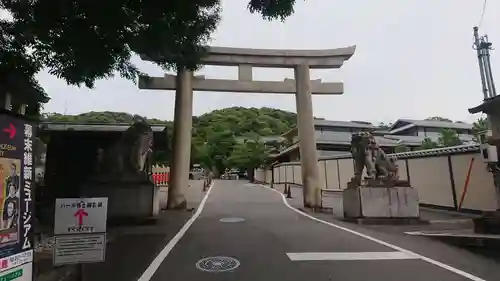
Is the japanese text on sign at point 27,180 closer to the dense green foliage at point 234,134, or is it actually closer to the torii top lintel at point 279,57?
the torii top lintel at point 279,57

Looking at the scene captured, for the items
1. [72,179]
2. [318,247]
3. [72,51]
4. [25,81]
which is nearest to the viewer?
[72,51]

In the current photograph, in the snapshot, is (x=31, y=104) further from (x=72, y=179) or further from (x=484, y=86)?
(x=484, y=86)

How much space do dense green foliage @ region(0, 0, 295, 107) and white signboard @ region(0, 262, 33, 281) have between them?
13.3ft

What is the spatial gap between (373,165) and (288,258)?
19.8ft

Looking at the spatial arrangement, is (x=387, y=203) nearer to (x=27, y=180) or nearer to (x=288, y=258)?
(x=288, y=258)

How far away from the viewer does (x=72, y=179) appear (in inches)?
582

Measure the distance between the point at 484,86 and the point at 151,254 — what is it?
17.0m

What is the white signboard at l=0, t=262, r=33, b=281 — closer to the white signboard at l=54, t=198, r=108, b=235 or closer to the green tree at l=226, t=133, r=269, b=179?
the white signboard at l=54, t=198, r=108, b=235

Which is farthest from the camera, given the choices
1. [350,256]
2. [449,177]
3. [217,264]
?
[449,177]

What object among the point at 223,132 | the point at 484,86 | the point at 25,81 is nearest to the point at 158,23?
the point at 25,81

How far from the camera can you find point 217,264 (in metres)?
5.84

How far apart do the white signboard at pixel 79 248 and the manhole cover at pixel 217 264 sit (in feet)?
6.49

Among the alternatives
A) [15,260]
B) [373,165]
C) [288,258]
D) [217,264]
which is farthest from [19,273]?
[373,165]

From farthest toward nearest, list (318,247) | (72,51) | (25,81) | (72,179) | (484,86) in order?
(484,86) < (72,179) < (25,81) < (318,247) < (72,51)
